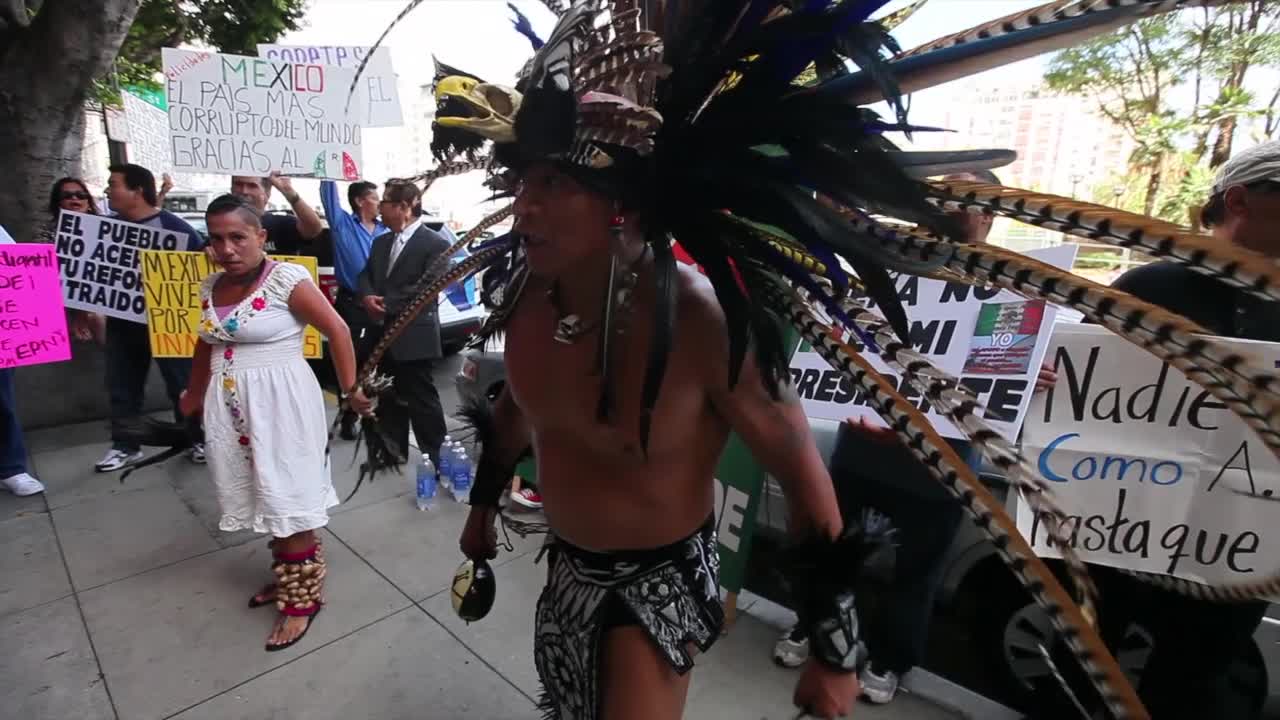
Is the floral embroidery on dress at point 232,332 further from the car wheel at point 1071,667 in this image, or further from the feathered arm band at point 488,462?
the car wheel at point 1071,667

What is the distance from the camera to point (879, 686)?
2.44 meters

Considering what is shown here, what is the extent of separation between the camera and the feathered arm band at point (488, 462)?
5.94ft

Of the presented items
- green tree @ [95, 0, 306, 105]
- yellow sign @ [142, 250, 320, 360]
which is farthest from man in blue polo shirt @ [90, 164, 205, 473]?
green tree @ [95, 0, 306, 105]

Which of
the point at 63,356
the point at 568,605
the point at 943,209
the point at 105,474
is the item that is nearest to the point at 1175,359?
the point at 943,209

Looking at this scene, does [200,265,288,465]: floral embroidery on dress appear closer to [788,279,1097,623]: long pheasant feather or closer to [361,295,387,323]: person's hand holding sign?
[361,295,387,323]: person's hand holding sign

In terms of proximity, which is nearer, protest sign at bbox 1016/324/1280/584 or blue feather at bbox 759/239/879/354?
blue feather at bbox 759/239/879/354

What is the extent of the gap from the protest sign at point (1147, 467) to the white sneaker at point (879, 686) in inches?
35.0

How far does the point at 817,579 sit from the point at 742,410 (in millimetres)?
366

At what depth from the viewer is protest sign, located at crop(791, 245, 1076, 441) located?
2.03 m

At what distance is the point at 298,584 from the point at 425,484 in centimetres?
122

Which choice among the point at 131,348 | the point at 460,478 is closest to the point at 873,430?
the point at 460,478

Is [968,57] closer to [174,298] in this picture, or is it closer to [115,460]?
[174,298]

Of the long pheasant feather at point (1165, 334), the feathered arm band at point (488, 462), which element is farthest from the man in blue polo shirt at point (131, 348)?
the long pheasant feather at point (1165, 334)

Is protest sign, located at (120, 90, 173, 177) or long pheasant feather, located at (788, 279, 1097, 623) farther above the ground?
protest sign, located at (120, 90, 173, 177)
